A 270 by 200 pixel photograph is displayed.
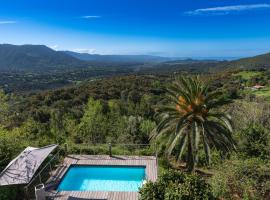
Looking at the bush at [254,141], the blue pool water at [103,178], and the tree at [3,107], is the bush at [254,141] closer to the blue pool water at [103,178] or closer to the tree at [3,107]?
the blue pool water at [103,178]

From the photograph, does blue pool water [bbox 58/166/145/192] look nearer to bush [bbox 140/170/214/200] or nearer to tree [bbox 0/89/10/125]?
bush [bbox 140/170/214/200]

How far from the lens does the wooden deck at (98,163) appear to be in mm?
13758

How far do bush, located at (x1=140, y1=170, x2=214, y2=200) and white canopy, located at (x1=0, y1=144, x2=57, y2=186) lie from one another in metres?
5.66

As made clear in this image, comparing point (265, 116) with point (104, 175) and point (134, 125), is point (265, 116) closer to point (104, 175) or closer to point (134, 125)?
point (134, 125)

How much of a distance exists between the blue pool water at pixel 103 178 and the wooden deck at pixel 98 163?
31 centimetres

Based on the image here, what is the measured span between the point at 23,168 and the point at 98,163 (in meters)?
5.56

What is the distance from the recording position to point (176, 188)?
9.97 meters

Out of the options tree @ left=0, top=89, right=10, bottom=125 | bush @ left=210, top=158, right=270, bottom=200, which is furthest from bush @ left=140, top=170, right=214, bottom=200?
tree @ left=0, top=89, right=10, bottom=125

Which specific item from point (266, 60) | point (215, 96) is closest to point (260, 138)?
point (215, 96)

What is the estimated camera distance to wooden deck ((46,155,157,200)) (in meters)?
13.8

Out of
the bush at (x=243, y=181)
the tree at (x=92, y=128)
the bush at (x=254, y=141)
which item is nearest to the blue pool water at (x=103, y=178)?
the bush at (x=243, y=181)

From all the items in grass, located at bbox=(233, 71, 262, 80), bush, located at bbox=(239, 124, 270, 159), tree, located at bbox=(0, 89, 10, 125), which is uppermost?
tree, located at bbox=(0, 89, 10, 125)

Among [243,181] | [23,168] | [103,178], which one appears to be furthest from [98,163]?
[243,181]

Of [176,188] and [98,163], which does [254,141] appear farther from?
[98,163]
